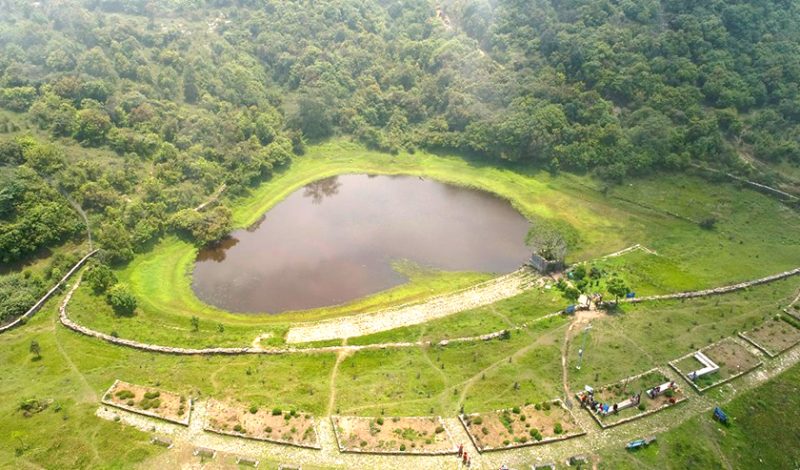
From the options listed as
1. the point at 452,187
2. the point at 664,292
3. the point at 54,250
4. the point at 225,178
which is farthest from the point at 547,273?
the point at 54,250

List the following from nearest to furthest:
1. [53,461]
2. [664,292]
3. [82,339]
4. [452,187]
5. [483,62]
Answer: [53,461], [82,339], [664,292], [452,187], [483,62]

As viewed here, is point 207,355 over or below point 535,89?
below

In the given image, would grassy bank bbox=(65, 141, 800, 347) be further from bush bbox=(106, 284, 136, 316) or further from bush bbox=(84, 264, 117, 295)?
bush bbox=(84, 264, 117, 295)

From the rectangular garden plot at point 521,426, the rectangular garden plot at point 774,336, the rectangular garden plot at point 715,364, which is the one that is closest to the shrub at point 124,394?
the rectangular garden plot at point 521,426

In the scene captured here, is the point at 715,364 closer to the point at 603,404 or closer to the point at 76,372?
the point at 603,404

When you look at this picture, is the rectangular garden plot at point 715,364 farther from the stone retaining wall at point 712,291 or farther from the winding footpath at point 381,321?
the winding footpath at point 381,321

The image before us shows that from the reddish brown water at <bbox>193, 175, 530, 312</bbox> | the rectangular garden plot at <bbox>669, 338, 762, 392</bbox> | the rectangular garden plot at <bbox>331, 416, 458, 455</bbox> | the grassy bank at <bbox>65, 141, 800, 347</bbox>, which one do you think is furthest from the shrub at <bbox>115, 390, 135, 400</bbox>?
the rectangular garden plot at <bbox>669, 338, 762, 392</bbox>

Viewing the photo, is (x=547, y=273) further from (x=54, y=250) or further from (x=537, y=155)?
(x=54, y=250)
